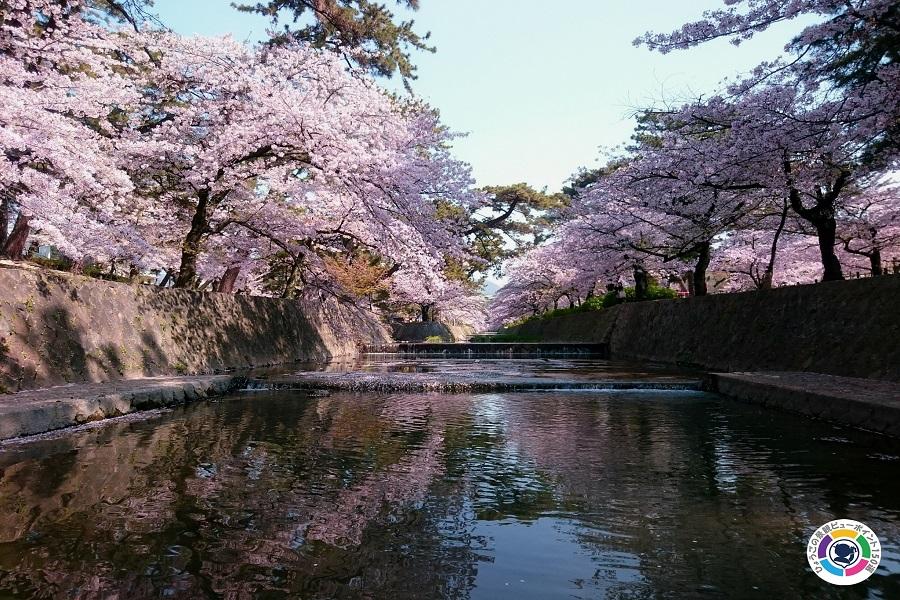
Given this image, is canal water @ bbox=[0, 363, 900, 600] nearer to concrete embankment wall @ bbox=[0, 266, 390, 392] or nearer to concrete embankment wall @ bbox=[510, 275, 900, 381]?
concrete embankment wall @ bbox=[0, 266, 390, 392]

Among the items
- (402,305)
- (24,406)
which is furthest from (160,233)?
(402,305)

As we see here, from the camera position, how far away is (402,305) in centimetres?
4972

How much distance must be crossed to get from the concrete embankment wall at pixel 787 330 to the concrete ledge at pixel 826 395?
1.95 feet

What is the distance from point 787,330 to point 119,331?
14230 millimetres

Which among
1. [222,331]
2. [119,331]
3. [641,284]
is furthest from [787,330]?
[641,284]

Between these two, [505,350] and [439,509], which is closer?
[439,509]

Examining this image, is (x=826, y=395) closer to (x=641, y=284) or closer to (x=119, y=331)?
(x=119, y=331)

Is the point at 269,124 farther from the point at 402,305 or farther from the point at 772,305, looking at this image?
the point at 402,305

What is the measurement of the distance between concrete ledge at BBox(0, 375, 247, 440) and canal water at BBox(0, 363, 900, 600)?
32 centimetres

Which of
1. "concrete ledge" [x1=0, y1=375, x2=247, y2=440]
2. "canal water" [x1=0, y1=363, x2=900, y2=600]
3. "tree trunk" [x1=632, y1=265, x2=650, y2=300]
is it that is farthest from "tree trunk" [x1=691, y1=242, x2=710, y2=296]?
"concrete ledge" [x1=0, y1=375, x2=247, y2=440]

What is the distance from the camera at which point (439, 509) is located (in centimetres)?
460

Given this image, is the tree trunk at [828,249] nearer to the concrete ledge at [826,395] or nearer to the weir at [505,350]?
the concrete ledge at [826,395]

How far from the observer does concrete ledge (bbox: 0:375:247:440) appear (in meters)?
7.09

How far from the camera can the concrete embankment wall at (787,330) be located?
10750 mm
